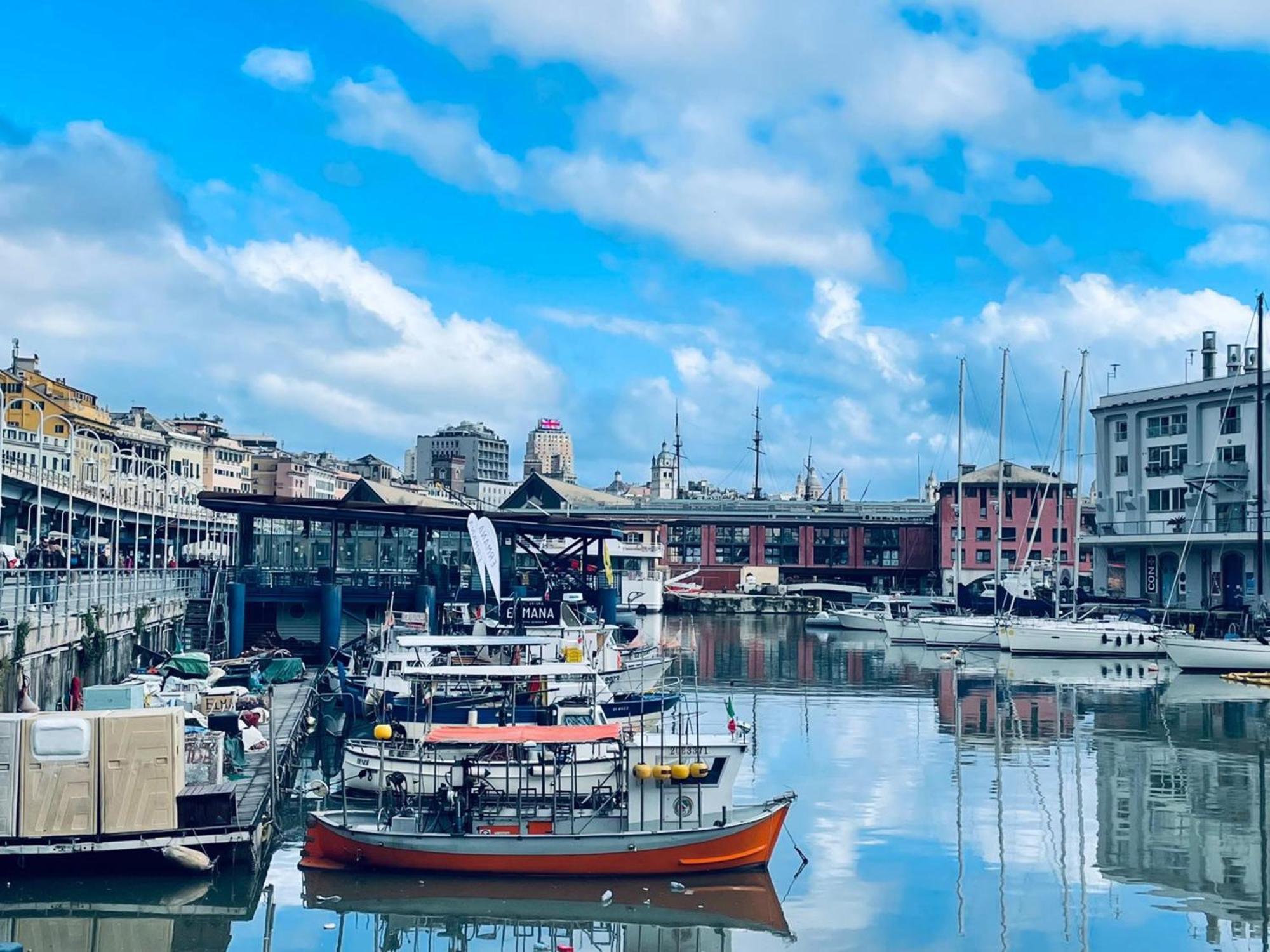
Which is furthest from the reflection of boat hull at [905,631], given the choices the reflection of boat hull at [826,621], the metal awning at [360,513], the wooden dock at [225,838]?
the wooden dock at [225,838]

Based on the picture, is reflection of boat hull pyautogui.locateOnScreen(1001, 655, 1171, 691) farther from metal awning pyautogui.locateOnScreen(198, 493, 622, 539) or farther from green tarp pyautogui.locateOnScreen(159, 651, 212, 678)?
green tarp pyautogui.locateOnScreen(159, 651, 212, 678)

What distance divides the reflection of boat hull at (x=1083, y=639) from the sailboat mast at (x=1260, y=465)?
24.5ft

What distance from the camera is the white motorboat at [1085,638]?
78.4 metres

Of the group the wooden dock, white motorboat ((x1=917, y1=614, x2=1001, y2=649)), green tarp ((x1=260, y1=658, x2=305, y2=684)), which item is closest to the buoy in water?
the wooden dock

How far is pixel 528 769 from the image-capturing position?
2888 centimetres

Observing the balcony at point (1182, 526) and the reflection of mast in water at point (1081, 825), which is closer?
the reflection of mast in water at point (1081, 825)

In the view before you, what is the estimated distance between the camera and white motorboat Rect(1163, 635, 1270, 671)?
231ft

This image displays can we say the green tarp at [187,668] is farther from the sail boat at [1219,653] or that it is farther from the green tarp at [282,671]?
the sail boat at [1219,653]

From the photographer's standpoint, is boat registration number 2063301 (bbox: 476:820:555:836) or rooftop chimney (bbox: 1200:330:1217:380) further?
rooftop chimney (bbox: 1200:330:1217:380)

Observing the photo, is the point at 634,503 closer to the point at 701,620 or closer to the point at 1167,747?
the point at 701,620

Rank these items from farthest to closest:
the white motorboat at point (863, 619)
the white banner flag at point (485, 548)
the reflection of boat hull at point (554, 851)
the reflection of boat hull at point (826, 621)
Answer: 1. the reflection of boat hull at point (826, 621)
2. the white motorboat at point (863, 619)
3. the white banner flag at point (485, 548)
4. the reflection of boat hull at point (554, 851)

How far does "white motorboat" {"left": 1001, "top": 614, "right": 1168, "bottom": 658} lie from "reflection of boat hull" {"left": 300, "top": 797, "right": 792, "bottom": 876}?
56345 mm

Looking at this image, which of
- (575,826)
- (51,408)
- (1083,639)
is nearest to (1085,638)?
(1083,639)

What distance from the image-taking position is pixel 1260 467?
7900 cm
